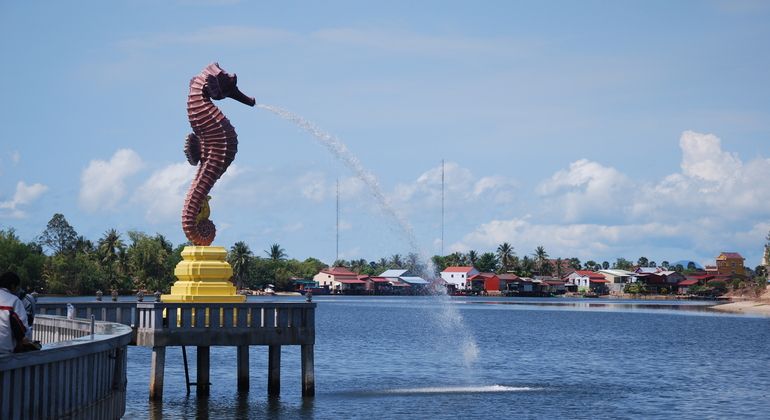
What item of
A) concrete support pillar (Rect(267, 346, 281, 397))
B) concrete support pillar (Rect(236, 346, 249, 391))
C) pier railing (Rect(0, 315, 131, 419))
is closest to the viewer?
pier railing (Rect(0, 315, 131, 419))

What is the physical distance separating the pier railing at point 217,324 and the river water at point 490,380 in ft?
9.71

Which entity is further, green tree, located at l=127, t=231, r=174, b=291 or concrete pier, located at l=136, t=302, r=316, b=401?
green tree, located at l=127, t=231, r=174, b=291

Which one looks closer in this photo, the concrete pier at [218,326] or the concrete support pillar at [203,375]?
the concrete pier at [218,326]

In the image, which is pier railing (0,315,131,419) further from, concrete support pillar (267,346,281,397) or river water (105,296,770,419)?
river water (105,296,770,419)

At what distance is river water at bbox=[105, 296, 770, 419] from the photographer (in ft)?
139

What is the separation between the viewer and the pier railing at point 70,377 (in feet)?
57.3

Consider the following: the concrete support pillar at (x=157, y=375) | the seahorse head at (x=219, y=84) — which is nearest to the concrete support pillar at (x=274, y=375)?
the concrete support pillar at (x=157, y=375)

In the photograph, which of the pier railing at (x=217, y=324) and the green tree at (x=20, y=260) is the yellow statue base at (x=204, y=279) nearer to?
the pier railing at (x=217, y=324)

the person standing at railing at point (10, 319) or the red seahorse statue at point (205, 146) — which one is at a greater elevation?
the red seahorse statue at point (205, 146)

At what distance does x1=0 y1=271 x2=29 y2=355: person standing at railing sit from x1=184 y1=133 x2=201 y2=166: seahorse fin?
21.9 metres

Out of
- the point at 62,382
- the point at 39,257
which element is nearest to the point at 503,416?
the point at 62,382

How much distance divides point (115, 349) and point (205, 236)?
12.8 metres

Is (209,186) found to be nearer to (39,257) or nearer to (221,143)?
(221,143)

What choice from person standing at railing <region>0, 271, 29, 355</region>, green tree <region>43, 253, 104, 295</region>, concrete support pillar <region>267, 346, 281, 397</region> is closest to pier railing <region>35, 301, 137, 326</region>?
concrete support pillar <region>267, 346, 281, 397</region>
